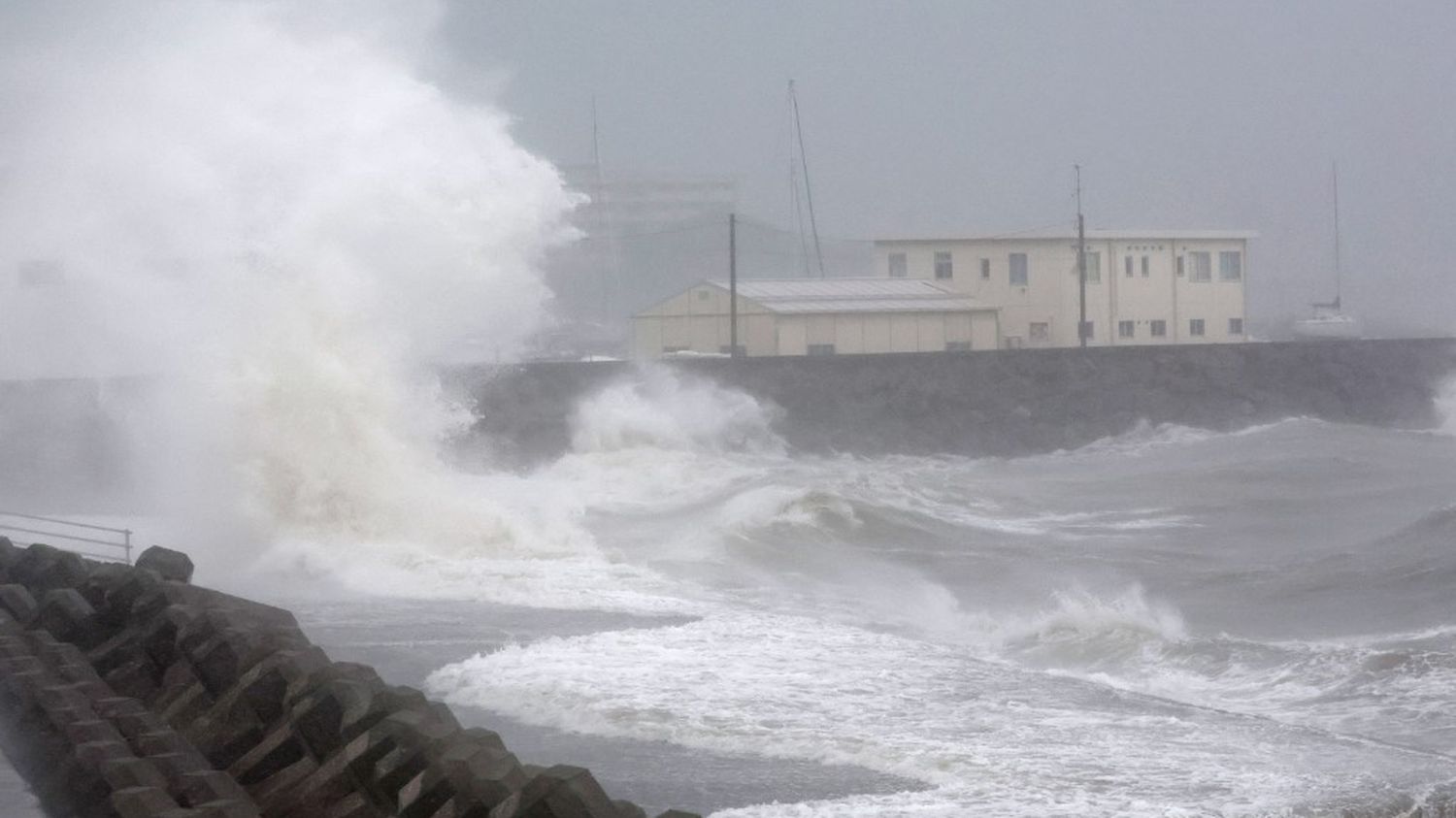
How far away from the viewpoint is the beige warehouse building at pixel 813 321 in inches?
1570

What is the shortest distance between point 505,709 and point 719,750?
56.4 inches

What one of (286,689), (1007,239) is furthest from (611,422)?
(286,689)

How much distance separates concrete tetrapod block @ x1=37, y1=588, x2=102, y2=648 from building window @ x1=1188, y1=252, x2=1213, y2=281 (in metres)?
39.3

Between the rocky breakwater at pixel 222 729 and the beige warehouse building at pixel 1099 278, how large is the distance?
3607 cm

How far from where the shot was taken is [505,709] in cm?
865

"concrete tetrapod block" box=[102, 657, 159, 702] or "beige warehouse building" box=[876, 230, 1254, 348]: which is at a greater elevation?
"beige warehouse building" box=[876, 230, 1254, 348]

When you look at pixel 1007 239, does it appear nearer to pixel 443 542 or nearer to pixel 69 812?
pixel 443 542

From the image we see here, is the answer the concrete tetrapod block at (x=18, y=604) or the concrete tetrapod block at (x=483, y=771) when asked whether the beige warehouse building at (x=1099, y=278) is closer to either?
the concrete tetrapod block at (x=18, y=604)

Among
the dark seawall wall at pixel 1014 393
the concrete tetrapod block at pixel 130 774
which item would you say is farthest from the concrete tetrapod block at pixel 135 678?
the dark seawall wall at pixel 1014 393

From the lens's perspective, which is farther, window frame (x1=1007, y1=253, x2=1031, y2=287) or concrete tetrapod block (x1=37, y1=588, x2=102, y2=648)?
window frame (x1=1007, y1=253, x2=1031, y2=287)

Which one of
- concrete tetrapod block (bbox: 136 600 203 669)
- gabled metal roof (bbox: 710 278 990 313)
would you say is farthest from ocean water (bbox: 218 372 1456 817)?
gabled metal roof (bbox: 710 278 990 313)

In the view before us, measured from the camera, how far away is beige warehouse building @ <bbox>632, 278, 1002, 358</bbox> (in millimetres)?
39875

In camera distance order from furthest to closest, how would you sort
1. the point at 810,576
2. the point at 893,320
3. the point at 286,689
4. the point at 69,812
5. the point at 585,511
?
the point at 893,320 → the point at 585,511 → the point at 810,576 → the point at 286,689 → the point at 69,812

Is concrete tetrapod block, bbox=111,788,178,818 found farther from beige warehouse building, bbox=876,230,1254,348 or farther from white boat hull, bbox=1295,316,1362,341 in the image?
white boat hull, bbox=1295,316,1362,341
